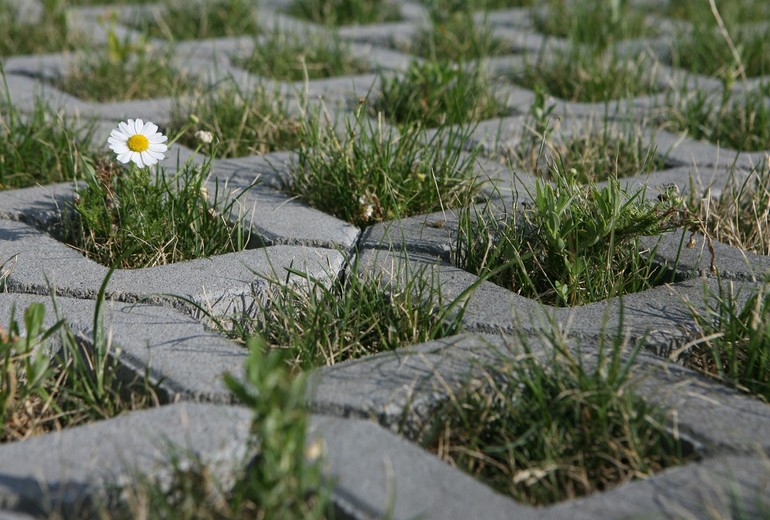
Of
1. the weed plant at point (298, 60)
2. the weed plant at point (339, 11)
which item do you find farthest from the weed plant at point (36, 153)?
the weed plant at point (339, 11)

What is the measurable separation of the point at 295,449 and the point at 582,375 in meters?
0.46

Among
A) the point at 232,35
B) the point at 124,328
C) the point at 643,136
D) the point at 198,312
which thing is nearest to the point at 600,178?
the point at 643,136

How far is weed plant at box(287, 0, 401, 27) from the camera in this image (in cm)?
458

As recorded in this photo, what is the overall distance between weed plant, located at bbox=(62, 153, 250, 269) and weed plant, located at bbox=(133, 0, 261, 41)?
7.11 feet

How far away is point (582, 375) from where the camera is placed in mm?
1445

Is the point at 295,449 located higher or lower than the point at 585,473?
higher

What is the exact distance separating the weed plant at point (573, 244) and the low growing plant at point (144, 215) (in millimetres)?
503

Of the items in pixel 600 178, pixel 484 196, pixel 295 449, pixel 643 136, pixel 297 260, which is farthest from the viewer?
pixel 643 136

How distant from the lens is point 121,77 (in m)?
3.30

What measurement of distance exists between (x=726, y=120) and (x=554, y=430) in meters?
1.86

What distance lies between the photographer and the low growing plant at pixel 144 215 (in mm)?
2035

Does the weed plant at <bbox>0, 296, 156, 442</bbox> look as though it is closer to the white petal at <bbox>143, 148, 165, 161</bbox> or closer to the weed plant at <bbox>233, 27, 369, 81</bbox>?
the white petal at <bbox>143, 148, 165, 161</bbox>

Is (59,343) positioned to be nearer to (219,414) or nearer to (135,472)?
(219,414)

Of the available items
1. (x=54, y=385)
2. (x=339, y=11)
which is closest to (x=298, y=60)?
(x=339, y=11)
